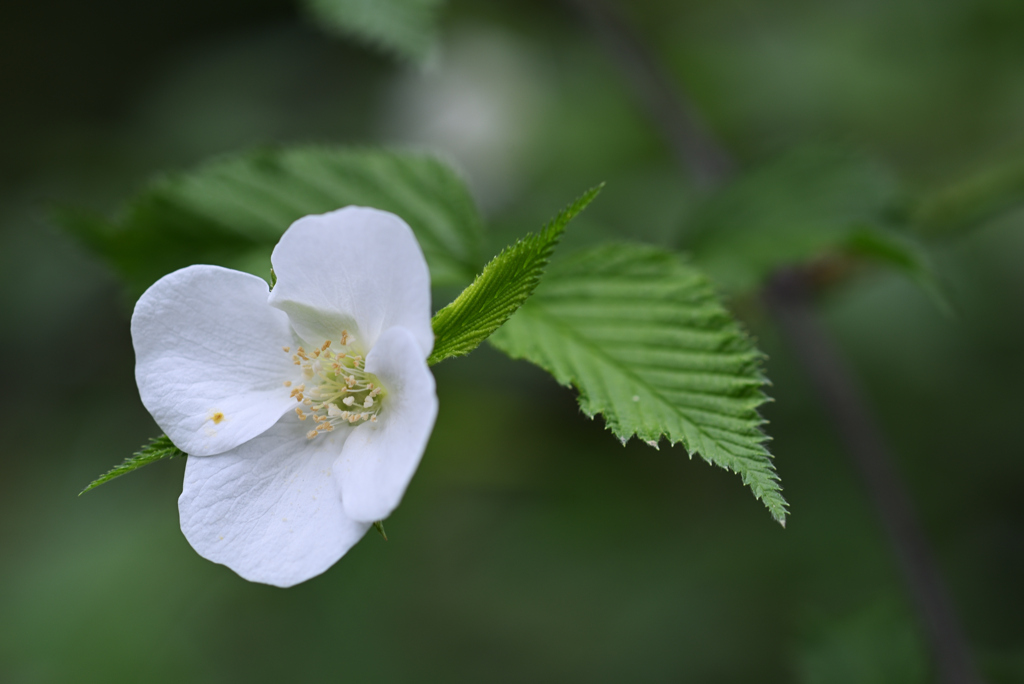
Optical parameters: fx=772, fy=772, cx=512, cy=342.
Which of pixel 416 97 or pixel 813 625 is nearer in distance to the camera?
pixel 813 625

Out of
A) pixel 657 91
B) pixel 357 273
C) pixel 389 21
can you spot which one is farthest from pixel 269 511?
pixel 657 91

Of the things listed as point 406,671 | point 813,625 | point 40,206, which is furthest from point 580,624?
point 40,206

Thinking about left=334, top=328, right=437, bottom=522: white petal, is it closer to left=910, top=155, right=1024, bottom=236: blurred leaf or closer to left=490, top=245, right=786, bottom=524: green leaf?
left=490, top=245, right=786, bottom=524: green leaf

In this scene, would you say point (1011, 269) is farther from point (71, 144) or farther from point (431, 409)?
point (71, 144)

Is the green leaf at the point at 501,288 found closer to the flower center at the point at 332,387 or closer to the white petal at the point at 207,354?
the flower center at the point at 332,387

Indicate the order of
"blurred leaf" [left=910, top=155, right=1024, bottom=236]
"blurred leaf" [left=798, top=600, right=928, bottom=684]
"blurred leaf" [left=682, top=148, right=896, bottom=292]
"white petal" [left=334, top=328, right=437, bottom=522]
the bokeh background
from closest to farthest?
"white petal" [left=334, top=328, right=437, bottom=522]
"blurred leaf" [left=682, top=148, right=896, bottom=292]
"blurred leaf" [left=910, top=155, right=1024, bottom=236]
"blurred leaf" [left=798, top=600, right=928, bottom=684]
the bokeh background

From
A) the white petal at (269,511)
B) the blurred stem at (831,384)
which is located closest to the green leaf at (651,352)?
the white petal at (269,511)

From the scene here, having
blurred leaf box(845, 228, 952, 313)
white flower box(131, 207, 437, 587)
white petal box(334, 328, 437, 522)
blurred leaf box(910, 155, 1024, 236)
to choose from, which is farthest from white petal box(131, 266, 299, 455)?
blurred leaf box(910, 155, 1024, 236)
